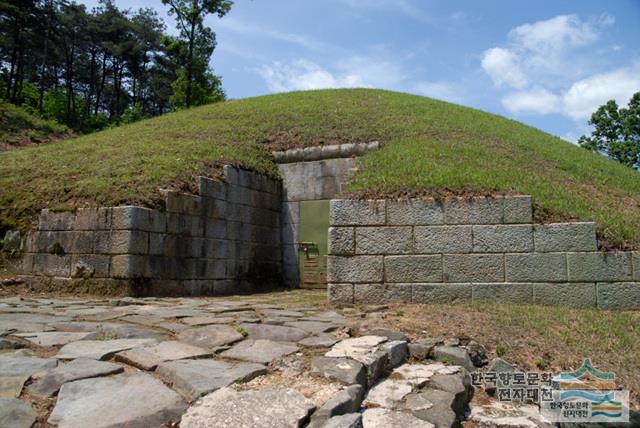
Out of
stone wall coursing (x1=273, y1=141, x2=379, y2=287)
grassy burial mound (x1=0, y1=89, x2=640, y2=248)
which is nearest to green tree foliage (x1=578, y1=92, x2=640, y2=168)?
grassy burial mound (x1=0, y1=89, x2=640, y2=248)

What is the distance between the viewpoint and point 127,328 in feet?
13.1

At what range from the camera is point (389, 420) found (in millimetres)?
2807

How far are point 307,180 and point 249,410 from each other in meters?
7.96

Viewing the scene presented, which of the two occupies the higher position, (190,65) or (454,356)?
(190,65)

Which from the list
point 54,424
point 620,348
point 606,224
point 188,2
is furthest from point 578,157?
point 188,2

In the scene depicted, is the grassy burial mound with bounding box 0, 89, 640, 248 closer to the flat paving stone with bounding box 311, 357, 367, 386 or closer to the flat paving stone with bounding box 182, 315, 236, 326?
the flat paving stone with bounding box 182, 315, 236, 326

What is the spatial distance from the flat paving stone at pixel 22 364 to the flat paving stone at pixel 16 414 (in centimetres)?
39

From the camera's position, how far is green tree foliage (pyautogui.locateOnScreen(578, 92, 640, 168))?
90.8 feet

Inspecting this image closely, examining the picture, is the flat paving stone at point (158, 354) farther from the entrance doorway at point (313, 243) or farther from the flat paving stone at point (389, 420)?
the entrance doorway at point (313, 243)

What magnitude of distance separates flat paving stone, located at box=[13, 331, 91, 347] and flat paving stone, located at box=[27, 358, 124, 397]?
0.59 meters

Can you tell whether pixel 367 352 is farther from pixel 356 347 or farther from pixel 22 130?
pixel 22 130

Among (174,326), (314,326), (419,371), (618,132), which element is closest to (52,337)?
(174,326)

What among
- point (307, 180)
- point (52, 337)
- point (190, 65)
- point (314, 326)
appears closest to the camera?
point (52, 337)

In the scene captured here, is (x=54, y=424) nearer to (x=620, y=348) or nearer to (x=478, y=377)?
(x=478, y=377)
